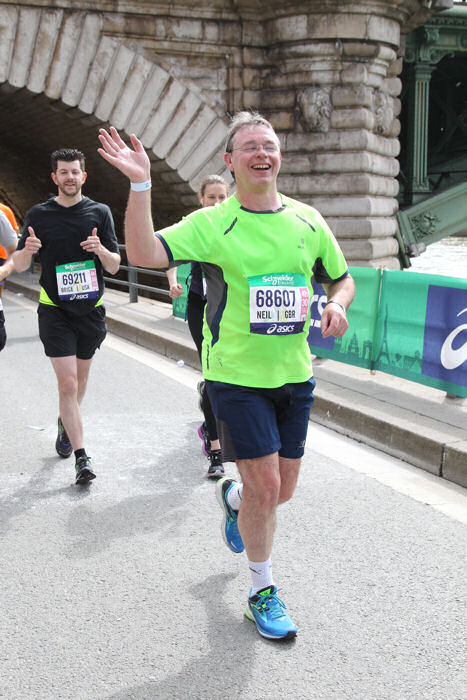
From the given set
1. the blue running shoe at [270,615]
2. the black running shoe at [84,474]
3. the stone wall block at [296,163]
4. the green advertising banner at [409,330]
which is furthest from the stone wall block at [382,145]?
the blue running shoe at [270,615]

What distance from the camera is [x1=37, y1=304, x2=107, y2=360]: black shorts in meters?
5.12

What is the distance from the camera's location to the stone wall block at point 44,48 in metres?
15.4

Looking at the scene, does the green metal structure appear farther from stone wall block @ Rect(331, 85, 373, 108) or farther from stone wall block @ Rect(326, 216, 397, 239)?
stone wall block @ Rect(331, 85, 373, 108)

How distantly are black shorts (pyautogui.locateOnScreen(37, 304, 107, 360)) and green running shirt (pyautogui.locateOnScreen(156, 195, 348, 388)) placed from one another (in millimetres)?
2111

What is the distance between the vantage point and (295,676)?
9.46ft

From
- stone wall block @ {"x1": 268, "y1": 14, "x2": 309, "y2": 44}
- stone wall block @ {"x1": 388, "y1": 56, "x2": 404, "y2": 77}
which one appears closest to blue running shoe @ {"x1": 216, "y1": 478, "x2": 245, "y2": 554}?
stone wall block @ {"x1": 268, "y1": 14, "x2": 309, "y2": 44}

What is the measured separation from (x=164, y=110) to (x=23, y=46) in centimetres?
291

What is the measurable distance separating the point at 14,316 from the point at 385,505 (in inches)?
376

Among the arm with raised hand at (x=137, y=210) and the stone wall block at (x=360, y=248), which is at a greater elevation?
the arm with raised hand at (x=137, y=210)

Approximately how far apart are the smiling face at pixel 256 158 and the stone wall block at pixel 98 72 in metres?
13.8

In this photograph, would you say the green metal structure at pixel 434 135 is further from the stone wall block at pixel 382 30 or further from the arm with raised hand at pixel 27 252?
the arm with raised hand at pixel 27 252

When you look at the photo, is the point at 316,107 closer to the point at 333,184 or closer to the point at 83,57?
the point at 333,184

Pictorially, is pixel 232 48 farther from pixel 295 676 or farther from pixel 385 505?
pixel 295 676

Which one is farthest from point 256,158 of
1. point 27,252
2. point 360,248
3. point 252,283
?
point 360,248
